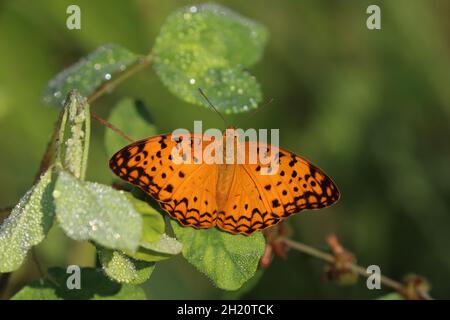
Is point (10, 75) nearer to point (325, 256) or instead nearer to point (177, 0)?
point (177, 0)

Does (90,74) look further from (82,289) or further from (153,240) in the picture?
(153,240)

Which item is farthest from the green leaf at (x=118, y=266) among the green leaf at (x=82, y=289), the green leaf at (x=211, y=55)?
the green leaf at (x=211, y=55)

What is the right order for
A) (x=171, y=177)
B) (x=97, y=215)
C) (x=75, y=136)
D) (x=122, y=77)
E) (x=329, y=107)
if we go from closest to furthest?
(x=97, y=215)
(x=75, y=136)
(x=171, y=177)
(x=122, y=77)
(x=329, y=107)

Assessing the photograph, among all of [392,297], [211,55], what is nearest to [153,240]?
[211,55]

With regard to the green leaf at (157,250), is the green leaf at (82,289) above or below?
below

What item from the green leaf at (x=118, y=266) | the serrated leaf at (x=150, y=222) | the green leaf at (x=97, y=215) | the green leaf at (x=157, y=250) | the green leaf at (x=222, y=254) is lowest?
the green leaf at (x=222, y=254)

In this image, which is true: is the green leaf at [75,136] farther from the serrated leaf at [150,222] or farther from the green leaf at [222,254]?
the green leaf at [222,254]
